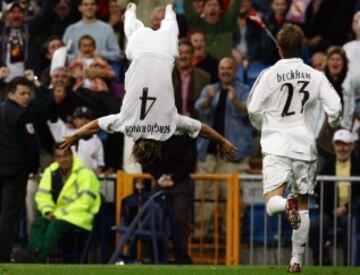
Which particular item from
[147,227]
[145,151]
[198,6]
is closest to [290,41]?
[145,151]

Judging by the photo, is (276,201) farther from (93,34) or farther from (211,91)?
(93,34)

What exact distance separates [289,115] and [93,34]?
7.49m

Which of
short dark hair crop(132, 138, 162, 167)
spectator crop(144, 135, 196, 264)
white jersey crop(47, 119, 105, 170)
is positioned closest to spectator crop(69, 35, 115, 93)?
white jersey crop(47, 119, 105, 170)

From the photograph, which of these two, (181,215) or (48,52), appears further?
(48,52)

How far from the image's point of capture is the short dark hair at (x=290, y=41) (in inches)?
699

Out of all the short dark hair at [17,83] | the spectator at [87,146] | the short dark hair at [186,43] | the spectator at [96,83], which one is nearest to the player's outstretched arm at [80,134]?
the short dark hair at [17,83]

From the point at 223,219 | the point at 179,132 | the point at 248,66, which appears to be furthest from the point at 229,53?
the point at 179,132

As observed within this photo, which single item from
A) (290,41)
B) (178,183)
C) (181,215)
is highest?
(290,41)

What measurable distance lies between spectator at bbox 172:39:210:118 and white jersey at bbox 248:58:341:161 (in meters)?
5.34

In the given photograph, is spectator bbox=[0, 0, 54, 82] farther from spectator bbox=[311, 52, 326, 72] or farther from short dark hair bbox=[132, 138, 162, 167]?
short dark hair bbox=[132, 138, 162, 167]

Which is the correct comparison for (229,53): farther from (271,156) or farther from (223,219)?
(271,156)

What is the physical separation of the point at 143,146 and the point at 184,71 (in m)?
6.10

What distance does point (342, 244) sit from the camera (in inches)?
876

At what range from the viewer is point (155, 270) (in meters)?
18.5
